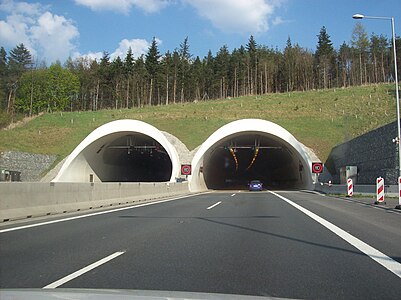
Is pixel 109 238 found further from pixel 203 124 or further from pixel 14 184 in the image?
pixel 203 124

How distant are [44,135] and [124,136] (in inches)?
578

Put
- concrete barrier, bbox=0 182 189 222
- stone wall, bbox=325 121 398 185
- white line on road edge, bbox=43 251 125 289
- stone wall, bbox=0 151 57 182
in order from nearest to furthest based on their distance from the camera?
1. white line on road edge, bbox=43 251 125 289
2. concrete barrier, bbox=0 182 189 222
3. stone wall, bbox=325 121 398 185
4. stone wall, bbox=0 151 57 182

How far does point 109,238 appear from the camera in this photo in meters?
9.41

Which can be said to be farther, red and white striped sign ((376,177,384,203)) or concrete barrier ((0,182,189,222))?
red and white striped sign ((376,177,384,203))

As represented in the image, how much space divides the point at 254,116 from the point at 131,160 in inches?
736

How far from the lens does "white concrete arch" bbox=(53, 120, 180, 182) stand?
4022cm

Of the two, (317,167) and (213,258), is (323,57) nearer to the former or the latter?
(317,167)

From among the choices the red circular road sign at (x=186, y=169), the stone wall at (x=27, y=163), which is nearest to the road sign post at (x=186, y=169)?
the red circular road sign at (x=186, y=169)

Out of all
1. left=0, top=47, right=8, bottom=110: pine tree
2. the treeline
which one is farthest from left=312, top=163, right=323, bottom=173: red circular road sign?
left=0, top=47, right=8, bottom=110: pine tree

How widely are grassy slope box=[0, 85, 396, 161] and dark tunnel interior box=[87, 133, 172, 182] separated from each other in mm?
4145

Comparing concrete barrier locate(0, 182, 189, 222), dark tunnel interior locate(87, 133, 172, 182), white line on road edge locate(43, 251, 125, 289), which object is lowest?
white line on road edge locate(43, 251, 125, 289)

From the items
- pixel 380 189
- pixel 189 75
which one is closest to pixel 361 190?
pixel 380 189

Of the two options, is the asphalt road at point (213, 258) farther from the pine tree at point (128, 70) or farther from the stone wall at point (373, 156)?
the pine tree at point (128, 70)

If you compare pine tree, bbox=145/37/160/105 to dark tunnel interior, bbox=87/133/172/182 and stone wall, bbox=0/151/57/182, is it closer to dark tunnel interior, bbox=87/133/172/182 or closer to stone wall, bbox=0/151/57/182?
dark tunnel interior, bbox=87/133/172/182
